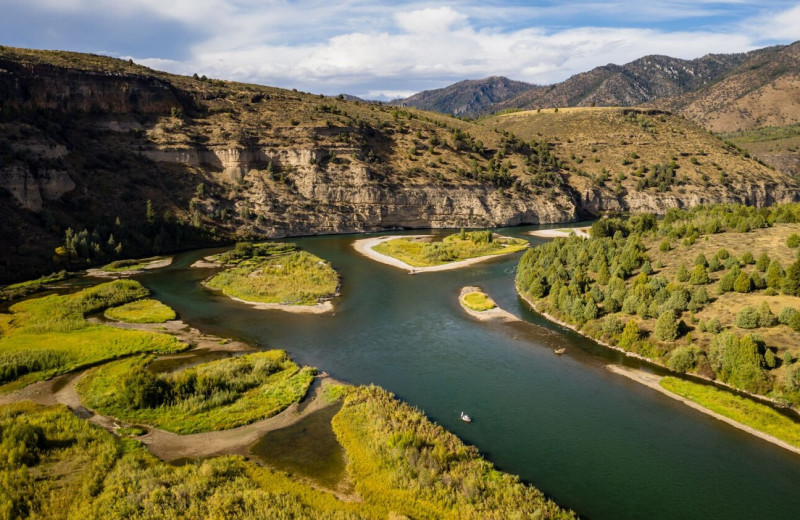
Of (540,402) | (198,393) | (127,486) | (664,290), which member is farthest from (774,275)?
(127,486)

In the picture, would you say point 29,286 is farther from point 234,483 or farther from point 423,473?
point 423,473

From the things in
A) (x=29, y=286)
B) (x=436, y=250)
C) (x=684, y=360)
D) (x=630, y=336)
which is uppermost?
(x=436, y=250)

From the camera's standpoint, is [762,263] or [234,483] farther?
[762,263]

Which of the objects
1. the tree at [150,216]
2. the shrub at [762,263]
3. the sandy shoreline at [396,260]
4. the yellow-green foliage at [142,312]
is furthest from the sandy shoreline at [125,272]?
the shrub at [762,263]

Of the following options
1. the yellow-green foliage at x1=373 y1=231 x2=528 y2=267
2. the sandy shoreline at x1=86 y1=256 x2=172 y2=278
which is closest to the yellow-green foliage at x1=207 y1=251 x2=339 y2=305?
the sandy shoreline at x1=86 y1=256 x2=172 y2=278

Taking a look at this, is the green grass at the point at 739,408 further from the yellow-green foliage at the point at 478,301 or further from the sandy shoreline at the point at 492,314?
the yellow-green foliage at the point at 478,301

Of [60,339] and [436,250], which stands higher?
[436,250]

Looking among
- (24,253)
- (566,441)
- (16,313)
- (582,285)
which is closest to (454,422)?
(566,441)
